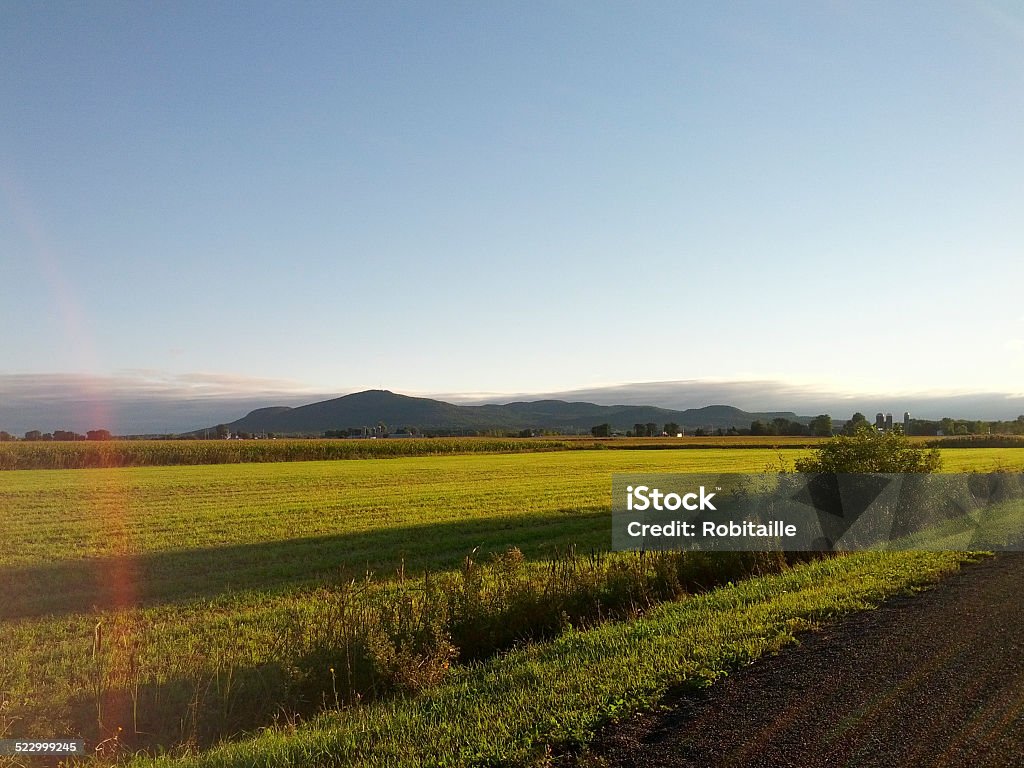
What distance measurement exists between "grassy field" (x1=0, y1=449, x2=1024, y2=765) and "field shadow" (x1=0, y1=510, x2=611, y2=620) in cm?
7

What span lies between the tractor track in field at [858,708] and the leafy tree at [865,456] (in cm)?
Result: 989

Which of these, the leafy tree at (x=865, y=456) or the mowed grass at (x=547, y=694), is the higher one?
the leafy tree at (x=865, y=456)

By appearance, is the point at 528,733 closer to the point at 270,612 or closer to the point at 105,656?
the point at 105,656

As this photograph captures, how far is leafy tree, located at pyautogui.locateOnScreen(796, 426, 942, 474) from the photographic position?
737 inches

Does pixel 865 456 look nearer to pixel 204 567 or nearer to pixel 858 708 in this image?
pixel 858 708

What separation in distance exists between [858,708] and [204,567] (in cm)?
1612

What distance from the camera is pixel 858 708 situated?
20.5 feet

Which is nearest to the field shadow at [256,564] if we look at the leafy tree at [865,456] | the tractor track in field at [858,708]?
the leafy tree at [865,456]

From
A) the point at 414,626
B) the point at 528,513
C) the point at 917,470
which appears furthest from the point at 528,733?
the point at 528,513

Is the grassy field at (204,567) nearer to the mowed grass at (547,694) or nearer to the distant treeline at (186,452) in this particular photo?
the mowed grass at (547,694)

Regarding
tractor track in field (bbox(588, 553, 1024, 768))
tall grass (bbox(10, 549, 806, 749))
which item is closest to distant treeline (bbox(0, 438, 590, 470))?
tall grass (bbox(10, 549, 806, 749))

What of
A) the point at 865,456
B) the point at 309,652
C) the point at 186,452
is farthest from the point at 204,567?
the point at 186,452

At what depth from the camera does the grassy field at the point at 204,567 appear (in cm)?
870

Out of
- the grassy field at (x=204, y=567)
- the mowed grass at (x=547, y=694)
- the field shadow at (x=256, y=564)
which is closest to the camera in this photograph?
the mowed grass at (x=547, y=694)
